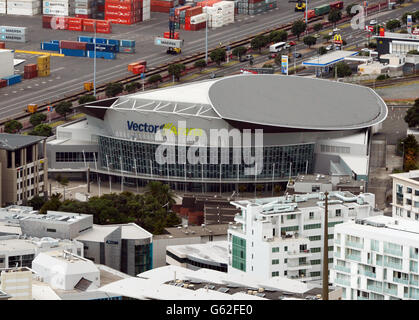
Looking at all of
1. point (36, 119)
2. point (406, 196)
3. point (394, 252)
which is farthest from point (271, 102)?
point (394, 252)

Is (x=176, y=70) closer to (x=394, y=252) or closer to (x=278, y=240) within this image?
(x=278, y=240)

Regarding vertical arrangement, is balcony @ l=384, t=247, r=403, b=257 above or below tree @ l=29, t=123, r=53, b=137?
above

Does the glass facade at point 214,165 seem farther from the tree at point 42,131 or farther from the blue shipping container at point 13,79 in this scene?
the blue shipping container at point 13,79

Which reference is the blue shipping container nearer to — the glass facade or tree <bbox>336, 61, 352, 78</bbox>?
tree <bbox>336, 61, 352, 78</bbox>

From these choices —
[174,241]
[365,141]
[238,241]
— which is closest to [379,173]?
[365,141]

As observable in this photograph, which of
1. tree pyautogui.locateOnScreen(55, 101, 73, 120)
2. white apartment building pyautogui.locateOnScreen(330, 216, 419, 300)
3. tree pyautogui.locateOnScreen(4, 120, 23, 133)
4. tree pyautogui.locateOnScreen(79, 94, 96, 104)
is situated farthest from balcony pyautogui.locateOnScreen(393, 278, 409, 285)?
tree pyautogui.locateOnScreen(79, 94, 96, 104)

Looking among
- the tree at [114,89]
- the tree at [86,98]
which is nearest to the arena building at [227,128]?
the tree at [86,98]
